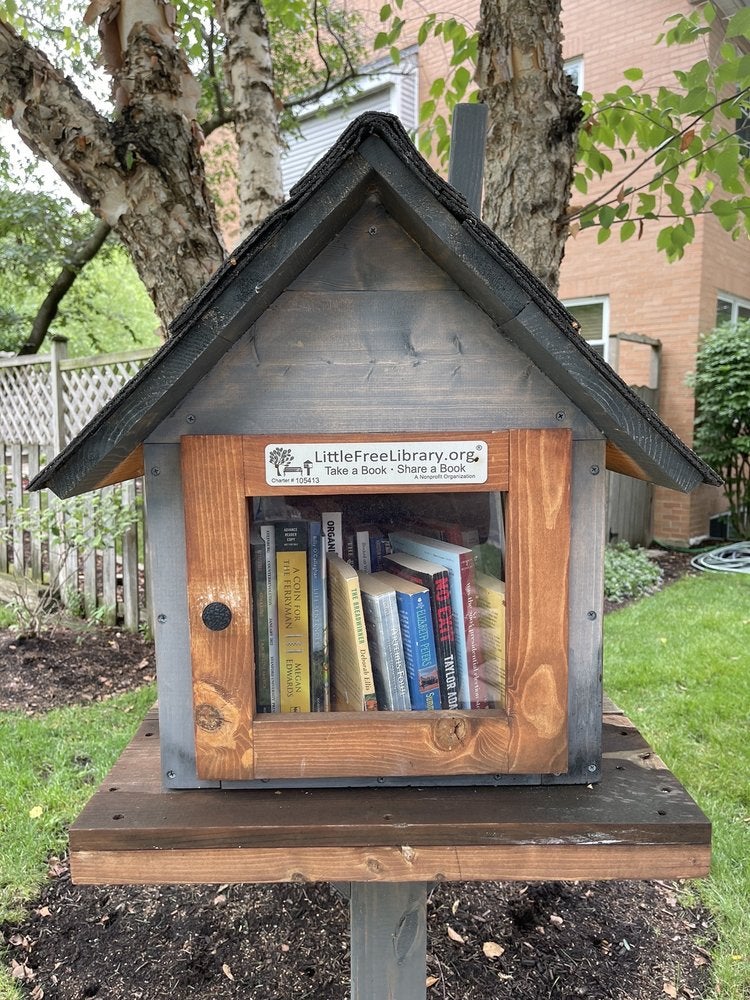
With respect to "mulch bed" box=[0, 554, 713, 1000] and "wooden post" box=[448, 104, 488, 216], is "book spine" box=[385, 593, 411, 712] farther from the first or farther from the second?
"mulch bed" box=[0, 554, 713, 1000]

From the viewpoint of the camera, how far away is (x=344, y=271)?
3.47 ft

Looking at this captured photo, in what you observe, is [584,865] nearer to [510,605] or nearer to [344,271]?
[510,605]

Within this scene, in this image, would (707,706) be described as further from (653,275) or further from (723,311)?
(723,311)

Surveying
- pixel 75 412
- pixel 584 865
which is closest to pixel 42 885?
pixel 584 865

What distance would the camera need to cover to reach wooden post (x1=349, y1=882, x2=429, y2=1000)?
1404mm

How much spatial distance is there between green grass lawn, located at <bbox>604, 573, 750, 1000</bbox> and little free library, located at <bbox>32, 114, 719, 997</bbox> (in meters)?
1.40

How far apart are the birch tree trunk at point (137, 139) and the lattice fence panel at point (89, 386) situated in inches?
88.9

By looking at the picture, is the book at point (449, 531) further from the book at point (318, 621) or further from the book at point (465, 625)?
the book at point (318, 621)

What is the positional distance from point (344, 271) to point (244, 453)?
0.32m

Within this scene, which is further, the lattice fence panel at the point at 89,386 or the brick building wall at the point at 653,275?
the brick building wall at the point at 653,275

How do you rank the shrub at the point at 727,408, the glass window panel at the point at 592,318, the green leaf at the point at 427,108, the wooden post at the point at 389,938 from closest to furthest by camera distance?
the wooden post at the point at 389,938 → the green leaf at the point at 427,108 → the shrub at the point at 727,408 → the glass window panel at the point at 592,318

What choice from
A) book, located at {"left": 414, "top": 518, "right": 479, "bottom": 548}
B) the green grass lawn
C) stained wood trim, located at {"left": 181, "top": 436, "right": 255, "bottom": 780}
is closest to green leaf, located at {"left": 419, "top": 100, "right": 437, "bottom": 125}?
book, located at {"left": 414, "top": 518, "right": 479, "bottom": 548}

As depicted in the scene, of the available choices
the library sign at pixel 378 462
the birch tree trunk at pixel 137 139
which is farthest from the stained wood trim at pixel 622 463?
the birch tree trunk at pixel 137 139

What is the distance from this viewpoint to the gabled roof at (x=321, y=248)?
0.94 m
